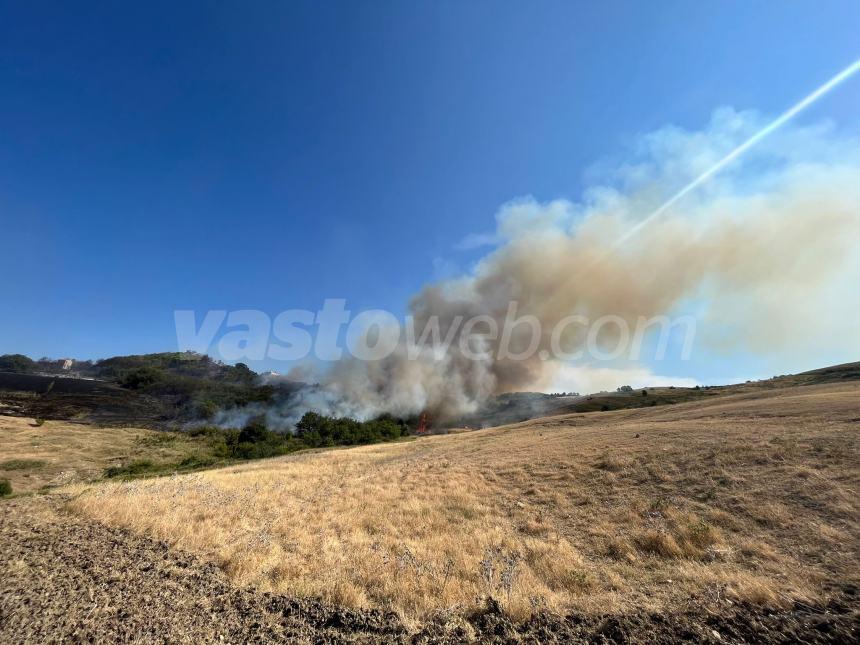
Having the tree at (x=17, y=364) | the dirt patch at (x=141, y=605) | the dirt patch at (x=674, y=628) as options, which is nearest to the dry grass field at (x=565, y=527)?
the dirt patch at (x=674, y=628)

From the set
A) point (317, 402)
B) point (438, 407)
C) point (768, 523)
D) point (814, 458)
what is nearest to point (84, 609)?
point (768, 523)

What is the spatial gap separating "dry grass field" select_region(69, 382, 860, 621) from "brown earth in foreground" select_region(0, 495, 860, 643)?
42cm

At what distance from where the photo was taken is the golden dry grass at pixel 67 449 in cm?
2770

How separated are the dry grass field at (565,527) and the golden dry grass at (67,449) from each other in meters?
22.5

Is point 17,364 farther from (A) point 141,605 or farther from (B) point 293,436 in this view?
(A) point 141,605

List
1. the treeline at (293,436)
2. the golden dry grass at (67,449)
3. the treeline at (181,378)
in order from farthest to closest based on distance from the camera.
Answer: the treeline at (181,378)
the treeline at (293,436)
the golden dry grass at (67,449)

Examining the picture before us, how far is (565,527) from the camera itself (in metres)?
10.7

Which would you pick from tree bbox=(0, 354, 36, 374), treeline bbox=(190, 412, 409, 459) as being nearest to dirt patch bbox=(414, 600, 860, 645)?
treeline bbox=(190, 412, 409, 459)

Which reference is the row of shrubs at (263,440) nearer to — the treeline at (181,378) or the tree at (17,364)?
the treeline at (181,378)

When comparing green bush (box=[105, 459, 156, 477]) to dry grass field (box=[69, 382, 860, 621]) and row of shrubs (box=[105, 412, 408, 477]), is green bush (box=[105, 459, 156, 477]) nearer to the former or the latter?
row of shrubs (box=[105, 412, 408, 477])

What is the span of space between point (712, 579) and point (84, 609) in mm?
10212

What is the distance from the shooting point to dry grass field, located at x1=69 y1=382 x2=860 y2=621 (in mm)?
6316

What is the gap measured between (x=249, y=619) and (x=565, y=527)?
28.7 ft

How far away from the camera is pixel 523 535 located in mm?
10227
